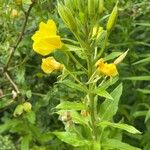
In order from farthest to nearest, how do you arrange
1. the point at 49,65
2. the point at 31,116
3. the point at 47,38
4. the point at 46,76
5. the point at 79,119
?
1. the point at 46,76
2. the point at 31,116
3. the point at 79,119
4. the point at 49,65
5. the point at 47,38

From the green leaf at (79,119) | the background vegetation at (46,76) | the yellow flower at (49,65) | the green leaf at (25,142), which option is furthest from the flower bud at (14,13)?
the yellow flower at (49,65)

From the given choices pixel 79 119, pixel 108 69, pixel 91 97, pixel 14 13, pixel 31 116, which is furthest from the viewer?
pixel 31 116

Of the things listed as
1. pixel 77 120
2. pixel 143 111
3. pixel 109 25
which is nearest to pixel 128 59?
pixel 143 111

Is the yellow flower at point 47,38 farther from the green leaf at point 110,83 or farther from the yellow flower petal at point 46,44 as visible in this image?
the green leaf at point 110,83

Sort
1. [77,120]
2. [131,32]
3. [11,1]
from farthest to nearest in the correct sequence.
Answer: [131,32] < [11,1] < [77,120]

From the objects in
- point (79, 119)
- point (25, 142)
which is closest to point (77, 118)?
point (79, 119)

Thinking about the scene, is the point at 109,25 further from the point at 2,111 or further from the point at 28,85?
the point at 2,111

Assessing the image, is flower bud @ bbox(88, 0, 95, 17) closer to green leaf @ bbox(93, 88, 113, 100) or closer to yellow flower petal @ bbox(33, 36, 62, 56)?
yellow flower petal @ bbox(33, 36, 62, 56)

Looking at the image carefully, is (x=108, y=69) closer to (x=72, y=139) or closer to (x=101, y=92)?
(x=101, y=92)
